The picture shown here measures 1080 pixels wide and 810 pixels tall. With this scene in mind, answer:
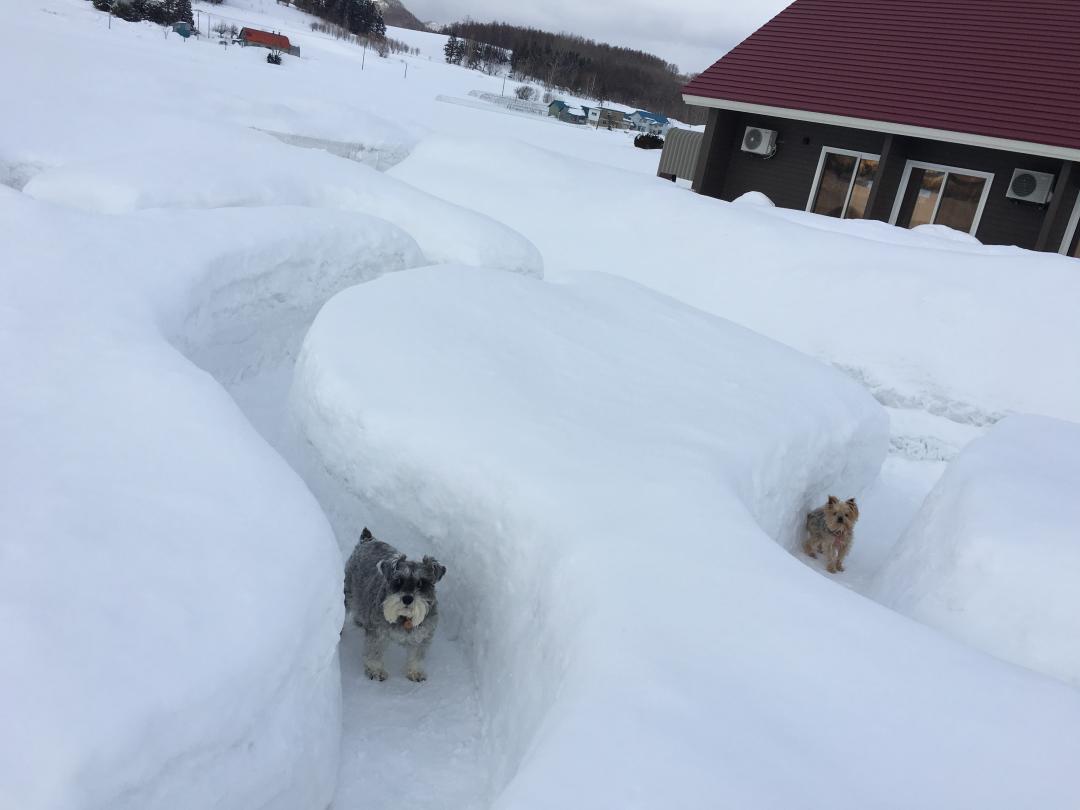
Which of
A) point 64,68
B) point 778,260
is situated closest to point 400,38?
point 64,68

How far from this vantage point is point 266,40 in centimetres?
4288

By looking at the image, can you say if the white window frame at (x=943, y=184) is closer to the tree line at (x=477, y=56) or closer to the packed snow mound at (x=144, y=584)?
the packed snow mound at (x=144, y=584)

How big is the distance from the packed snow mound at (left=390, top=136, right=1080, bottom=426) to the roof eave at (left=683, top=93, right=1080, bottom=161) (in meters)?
2.20

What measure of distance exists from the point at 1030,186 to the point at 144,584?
15.7 meters

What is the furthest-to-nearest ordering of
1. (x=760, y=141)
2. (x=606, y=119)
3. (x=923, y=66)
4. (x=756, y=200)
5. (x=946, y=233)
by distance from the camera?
(x=606, y=119) < (x=760, y=141) < (x=756, y=200) < (x=923, y=66) < (x=946, y=233)

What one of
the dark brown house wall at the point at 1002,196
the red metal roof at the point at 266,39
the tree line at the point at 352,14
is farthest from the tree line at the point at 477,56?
the dark brown house wall at the point at 1002,196

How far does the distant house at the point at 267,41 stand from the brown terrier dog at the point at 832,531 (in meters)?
43.1

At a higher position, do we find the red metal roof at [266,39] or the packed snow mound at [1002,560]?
the red metal roof at [266,39]

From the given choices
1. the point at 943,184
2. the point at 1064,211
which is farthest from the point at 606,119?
the point at 1064,211

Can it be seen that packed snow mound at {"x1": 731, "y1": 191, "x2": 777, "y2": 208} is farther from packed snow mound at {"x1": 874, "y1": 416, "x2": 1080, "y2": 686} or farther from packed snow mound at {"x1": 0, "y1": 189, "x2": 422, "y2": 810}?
packed snow mound at {"x1": 0, "y1": 189, "x2": 422, "y2": 810}

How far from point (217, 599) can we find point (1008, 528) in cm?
445

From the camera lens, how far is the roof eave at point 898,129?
42.1 ft

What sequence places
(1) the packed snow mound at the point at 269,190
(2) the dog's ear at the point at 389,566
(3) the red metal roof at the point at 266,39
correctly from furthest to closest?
(3) the red metal roof at the point at 266,39 → (1) the packed snow mound at the point at 269,190 → (2) the dog's ear at the point at 389,566

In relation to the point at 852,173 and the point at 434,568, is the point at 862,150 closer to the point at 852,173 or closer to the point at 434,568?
the point at 852,173
